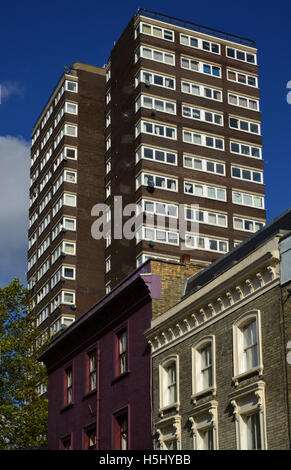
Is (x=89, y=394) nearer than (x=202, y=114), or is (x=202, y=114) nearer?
(x=89, y=394)

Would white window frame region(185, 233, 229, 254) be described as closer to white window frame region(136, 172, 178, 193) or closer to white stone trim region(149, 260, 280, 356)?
white window frame region(136, 172, 178, 193)

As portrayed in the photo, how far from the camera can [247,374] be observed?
26453mm

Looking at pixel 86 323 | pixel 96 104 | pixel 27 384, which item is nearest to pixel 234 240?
pixel 96 104

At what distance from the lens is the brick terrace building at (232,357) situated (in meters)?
25.1

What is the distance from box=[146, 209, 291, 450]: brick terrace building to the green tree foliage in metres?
18.5

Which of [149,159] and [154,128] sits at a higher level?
[154,128]

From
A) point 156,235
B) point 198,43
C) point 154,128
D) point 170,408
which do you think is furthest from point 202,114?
point 170,408

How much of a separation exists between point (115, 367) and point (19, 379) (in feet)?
55.8

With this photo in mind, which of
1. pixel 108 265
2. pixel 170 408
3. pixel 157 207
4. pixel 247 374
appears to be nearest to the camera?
pixel 247 374

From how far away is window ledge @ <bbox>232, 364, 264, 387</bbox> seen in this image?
25.7m

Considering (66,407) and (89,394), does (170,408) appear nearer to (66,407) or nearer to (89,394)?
(89,394)

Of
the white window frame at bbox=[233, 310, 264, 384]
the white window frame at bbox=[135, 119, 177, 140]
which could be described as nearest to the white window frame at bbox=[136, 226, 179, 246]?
the white window frame at bbox=[135, 119, 177, 140]

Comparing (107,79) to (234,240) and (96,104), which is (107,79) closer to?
(96,104)

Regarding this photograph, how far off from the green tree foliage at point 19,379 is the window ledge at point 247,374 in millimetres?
23279
